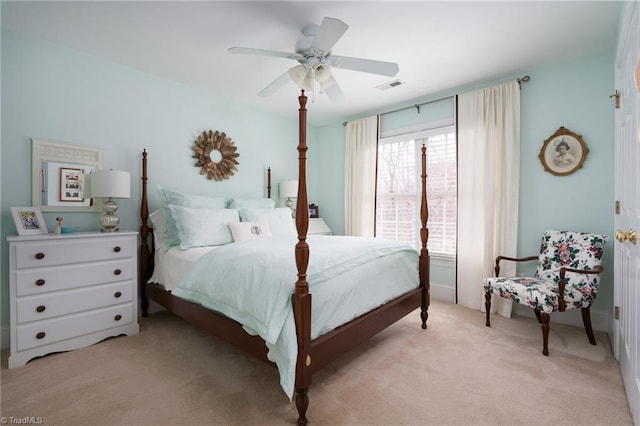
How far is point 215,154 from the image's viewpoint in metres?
3.69

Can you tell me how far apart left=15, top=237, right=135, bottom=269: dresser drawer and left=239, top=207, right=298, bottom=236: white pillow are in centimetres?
110

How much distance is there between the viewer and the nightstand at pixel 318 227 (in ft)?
14.5

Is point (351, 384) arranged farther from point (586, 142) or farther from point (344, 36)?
point (586, 142)

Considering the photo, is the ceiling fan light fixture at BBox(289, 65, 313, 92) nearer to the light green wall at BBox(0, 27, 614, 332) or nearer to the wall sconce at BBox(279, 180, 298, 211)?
the light green wall at BBox(0, 27, 614, 332)

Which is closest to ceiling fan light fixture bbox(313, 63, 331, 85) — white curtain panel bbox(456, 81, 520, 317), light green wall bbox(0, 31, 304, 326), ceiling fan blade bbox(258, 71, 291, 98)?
ceiling fan blade bbox(258, 71, 291, 98)

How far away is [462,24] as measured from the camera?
2240 mm

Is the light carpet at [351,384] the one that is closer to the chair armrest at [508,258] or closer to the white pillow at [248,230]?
the chair armrest at [508,258]

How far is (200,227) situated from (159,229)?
543mm

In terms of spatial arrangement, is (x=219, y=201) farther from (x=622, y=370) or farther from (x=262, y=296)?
(x=622, y=370)

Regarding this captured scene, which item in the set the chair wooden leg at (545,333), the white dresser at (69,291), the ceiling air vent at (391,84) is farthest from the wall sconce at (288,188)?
the chair wooden leg at (545,333)

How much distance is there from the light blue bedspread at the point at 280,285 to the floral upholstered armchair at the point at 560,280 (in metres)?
1.01

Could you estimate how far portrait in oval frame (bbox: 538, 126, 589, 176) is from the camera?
2766mm

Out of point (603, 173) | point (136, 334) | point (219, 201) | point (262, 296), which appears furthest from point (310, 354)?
point (603, 173)

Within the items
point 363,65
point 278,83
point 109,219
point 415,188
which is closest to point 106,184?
point 109,219
